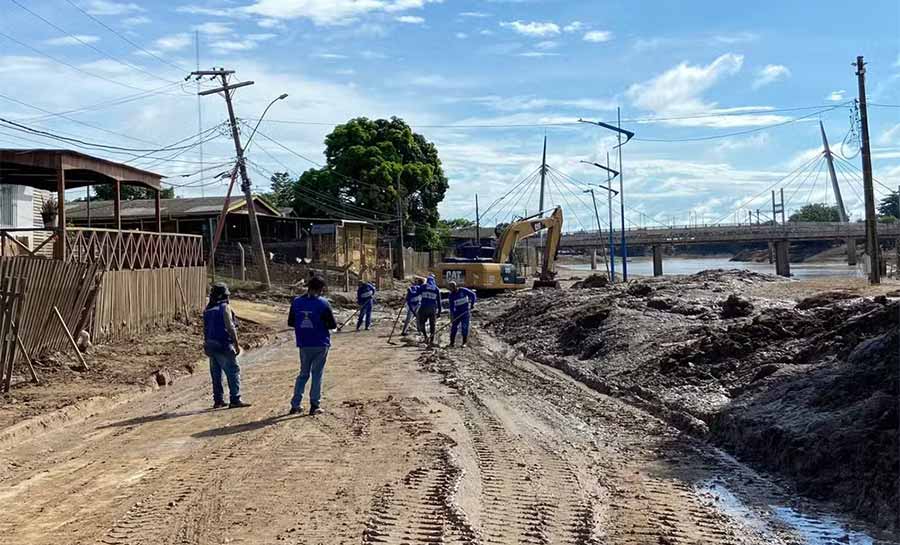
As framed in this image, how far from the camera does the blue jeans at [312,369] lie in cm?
1117

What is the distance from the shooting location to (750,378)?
12.3 meters

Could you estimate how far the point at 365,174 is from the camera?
58.3 metres

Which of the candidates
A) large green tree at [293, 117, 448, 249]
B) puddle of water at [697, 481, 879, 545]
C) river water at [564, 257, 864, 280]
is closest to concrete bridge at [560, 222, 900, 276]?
river water at [564, 257, 864, 280]

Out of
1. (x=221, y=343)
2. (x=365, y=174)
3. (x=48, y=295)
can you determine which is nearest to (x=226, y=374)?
(x=221, y=343)

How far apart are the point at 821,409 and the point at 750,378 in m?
3.00

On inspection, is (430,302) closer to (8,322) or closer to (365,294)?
(365,294)

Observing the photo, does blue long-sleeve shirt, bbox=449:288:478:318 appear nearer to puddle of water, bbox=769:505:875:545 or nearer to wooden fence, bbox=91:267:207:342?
wooden fence, bbox=91:267:207:342

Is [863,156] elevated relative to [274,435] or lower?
elevated

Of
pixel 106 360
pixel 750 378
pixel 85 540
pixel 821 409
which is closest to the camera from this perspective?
pixel 85 540

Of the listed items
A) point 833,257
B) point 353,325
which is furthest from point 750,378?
point 833,257

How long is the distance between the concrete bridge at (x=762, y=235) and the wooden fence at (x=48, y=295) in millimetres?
62993

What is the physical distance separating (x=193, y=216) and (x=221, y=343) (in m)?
39.8

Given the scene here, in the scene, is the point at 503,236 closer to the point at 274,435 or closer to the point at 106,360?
the point at 106,360

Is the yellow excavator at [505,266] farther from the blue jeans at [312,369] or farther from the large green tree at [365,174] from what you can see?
the blue jeans at [312,369]
